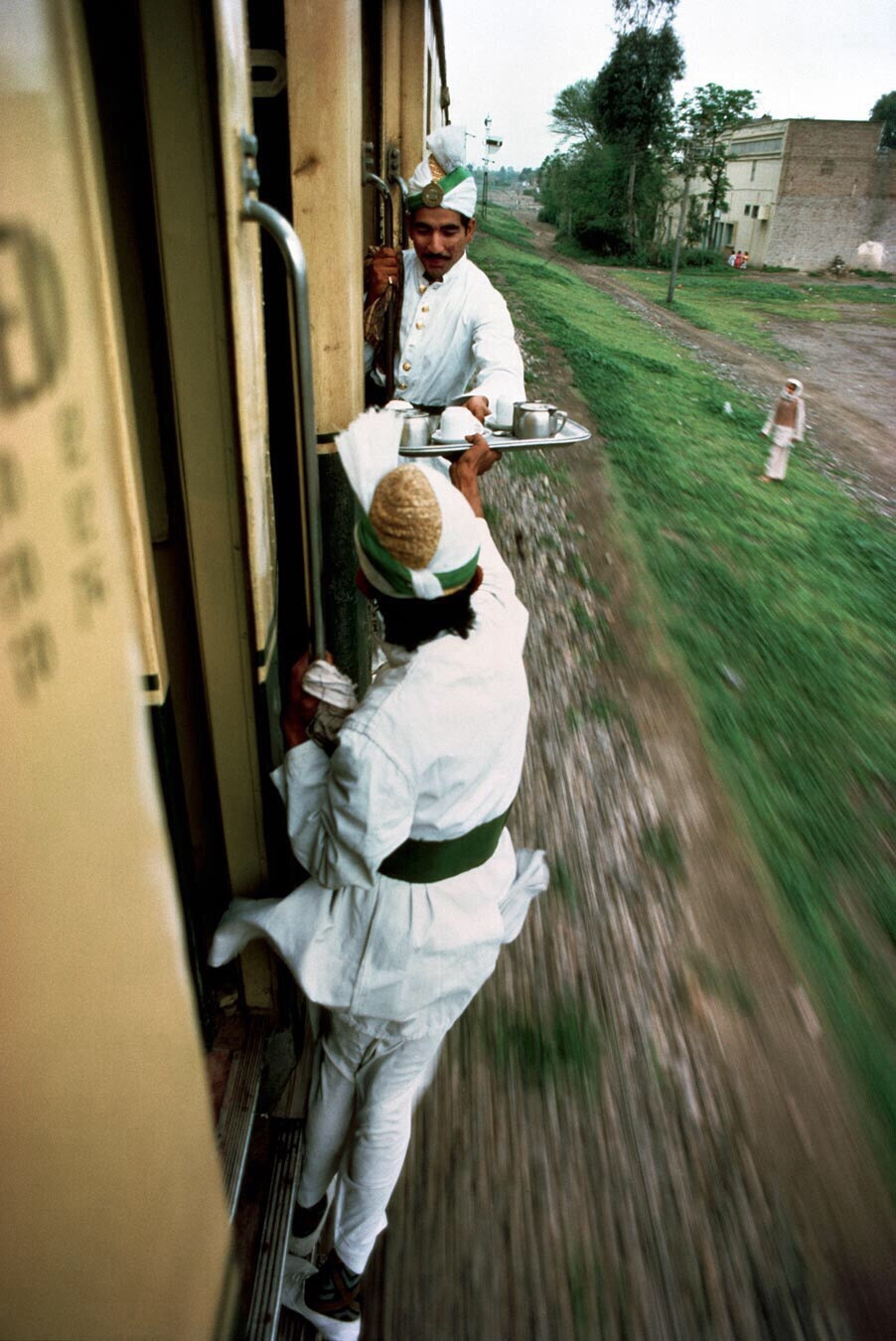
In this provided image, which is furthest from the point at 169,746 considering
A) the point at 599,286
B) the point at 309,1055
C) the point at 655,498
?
the point at 599,286

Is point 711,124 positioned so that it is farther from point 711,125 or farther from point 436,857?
point 436,857

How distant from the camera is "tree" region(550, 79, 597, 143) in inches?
1765

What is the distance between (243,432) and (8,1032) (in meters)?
1.21

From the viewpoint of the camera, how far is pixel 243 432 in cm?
158

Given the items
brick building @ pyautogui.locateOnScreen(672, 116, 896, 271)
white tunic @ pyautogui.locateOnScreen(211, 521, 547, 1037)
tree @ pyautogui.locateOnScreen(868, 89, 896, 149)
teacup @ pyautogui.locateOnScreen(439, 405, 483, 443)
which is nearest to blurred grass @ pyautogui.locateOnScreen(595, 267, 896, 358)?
brick building @ pyautogui.locateOnScreen(672, 116, 896, 271)

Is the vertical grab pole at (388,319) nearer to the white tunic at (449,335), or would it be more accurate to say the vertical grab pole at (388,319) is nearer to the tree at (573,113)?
the white tunic at (449,335)

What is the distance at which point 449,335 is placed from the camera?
3285 mm

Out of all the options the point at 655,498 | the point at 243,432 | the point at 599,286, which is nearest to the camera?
the point at 243,432

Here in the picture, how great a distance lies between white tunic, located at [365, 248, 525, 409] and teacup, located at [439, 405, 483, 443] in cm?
65

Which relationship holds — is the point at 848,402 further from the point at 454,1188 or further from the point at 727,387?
the point at 454,1188

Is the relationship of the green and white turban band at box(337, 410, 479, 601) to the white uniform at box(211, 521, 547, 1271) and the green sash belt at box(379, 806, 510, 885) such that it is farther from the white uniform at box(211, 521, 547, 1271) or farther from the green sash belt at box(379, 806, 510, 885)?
the green sash belt at box(379, 806, 510, 885)

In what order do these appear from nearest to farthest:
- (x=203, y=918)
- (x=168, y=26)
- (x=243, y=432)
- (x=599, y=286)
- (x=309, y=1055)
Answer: (x=168, y=26), (x=243, y=432), (x=203, y=918), (x=309, y=1055), (x=599, y=286)

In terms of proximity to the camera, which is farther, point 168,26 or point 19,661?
point 168,26

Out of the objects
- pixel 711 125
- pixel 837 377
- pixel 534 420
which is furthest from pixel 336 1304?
pixel 711 125
